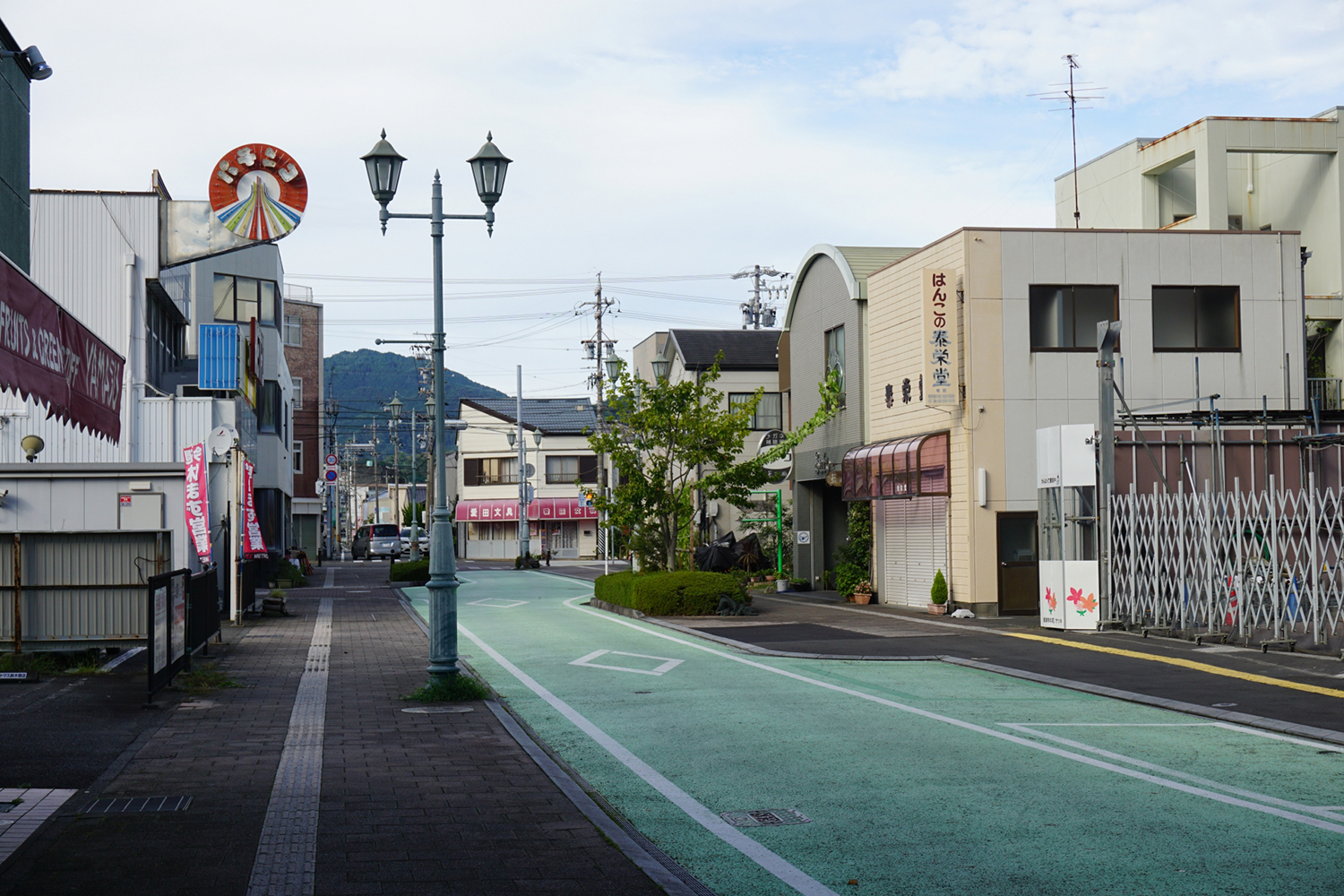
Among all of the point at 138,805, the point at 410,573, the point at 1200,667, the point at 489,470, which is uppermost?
the point at 489,470

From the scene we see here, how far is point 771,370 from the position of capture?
54.7 m

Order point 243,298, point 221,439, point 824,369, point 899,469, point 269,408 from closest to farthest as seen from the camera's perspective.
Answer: point 221,439 → point 899,469 → point 824,369 → point 243,298 → point 269,408

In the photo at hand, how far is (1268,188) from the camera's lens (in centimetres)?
3881

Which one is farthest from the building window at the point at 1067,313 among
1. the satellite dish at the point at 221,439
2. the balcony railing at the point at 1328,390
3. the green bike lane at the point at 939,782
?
the satellite dish at the point at 221,439

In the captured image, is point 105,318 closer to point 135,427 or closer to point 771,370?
point 135,427

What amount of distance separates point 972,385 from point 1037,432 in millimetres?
2343

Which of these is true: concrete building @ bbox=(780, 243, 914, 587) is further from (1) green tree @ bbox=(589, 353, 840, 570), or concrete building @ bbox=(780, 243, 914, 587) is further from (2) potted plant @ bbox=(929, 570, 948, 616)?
(2) potted plant @ bbox=(929, 570, 948, 616)

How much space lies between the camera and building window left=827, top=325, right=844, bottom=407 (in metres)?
32.4

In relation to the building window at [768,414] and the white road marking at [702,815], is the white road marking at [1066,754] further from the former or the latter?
the building window at [768,414]

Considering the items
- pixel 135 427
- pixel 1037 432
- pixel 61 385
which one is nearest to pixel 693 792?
pixel 61 385

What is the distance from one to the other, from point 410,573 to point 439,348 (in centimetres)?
2833

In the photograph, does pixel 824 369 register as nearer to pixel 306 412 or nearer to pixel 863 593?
pixel 863 593

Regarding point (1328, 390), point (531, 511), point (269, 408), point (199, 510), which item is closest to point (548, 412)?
point (531, 511)

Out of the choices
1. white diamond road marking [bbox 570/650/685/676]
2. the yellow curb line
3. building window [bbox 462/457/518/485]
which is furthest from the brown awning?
building window [bbox 462/457/518/485]
